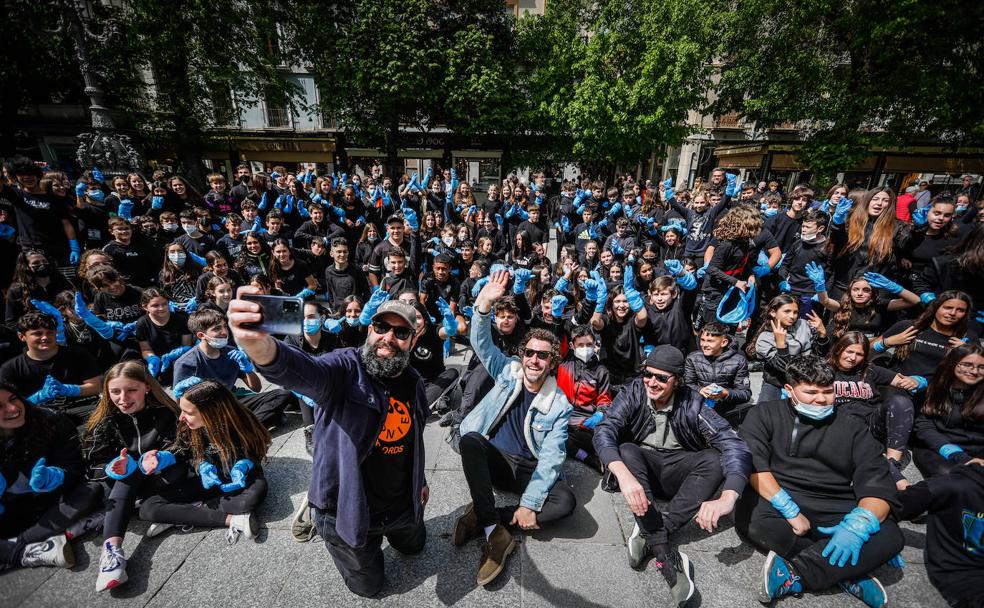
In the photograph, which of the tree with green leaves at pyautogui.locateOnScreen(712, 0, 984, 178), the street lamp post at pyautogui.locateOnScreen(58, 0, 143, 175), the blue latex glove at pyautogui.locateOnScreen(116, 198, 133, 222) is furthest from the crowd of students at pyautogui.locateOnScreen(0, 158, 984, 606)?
the tree with green leaves at pyautogui.locateOnScreen(712, 0, 984, 178)

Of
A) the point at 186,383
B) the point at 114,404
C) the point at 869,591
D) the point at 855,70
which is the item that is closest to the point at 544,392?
the point at 869,591

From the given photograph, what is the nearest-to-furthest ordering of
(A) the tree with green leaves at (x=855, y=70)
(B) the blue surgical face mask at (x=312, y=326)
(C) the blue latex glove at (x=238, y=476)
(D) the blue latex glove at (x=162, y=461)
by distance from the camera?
(D) the blue latex glove at (x=162, y=461) < (C) the blue latex glove at (x=238, y=476) < (B) the blue surgical face mask at (x=312, y=326) < (A) the tree with green leaves at (x=855, y=70)

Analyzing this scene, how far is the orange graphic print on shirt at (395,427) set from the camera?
98.7 inches

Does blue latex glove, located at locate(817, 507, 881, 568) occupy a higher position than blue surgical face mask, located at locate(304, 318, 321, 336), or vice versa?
blue surgical face mask, located at locate(304, 318, 321, 336)

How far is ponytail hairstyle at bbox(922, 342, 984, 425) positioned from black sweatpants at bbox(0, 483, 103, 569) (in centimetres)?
712

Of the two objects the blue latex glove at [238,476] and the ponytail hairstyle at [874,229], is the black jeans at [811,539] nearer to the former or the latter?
the blue latex glove at [238,476]

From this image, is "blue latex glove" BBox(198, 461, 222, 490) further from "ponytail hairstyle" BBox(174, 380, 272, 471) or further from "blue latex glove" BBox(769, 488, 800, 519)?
"blue latex glove" BBox(769, 488, 800, 519)

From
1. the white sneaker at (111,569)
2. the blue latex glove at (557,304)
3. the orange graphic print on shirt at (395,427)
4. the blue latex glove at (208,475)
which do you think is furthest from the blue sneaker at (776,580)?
the white sneaker at (111,569)

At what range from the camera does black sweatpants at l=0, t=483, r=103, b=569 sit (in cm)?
271

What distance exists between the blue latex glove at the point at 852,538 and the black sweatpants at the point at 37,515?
5.34 m

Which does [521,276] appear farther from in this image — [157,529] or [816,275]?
[816,275]

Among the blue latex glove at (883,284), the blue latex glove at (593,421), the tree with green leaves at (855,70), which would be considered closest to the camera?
the blue latex glove at (593,421)

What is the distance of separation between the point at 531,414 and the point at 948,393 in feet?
12.2

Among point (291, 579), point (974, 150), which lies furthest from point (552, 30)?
point (291, 579)
